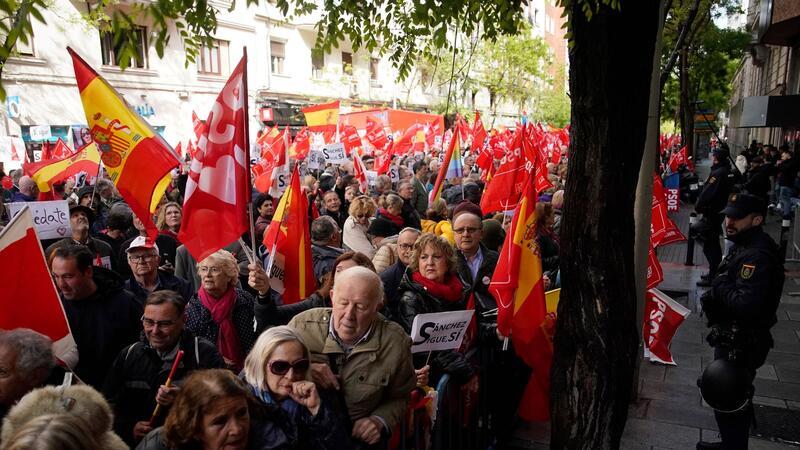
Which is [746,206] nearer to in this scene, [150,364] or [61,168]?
[150,364]

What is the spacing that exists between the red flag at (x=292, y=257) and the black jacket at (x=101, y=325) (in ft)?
4.01

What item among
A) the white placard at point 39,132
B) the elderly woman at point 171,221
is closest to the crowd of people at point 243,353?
the elderly woman at point 171,221

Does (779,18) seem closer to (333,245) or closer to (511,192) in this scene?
(511,192)

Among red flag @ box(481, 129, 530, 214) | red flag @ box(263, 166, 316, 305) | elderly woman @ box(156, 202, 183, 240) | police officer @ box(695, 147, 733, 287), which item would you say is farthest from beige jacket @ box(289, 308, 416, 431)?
police officer @ box(695, 147, 733, 287)

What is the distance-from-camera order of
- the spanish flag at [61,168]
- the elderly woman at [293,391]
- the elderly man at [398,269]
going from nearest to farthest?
1. the elderly woman at [293,391]
2. the elderly man at [398,269]
3. the spanish flag at [61,168]

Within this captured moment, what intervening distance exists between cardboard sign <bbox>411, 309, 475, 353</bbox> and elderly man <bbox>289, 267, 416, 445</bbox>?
0.44 m

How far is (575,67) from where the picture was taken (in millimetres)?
3268

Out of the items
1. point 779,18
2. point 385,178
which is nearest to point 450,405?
point 385,178

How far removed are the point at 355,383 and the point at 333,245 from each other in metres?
3.03

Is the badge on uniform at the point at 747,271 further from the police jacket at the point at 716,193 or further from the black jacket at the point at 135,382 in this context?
the police jacket at the point at 716,193

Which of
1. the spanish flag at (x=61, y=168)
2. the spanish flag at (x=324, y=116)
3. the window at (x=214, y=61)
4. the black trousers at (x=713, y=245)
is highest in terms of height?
the window at (x=214, y=61)

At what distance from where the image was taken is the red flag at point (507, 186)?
9.18 metres

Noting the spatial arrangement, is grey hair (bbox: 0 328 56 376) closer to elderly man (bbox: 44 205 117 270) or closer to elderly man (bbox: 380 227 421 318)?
elderly man (bbox: 380 227 421 318)

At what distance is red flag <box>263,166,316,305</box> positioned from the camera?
5066 mm
